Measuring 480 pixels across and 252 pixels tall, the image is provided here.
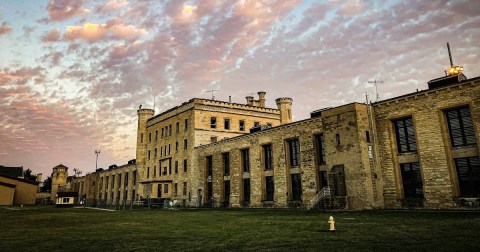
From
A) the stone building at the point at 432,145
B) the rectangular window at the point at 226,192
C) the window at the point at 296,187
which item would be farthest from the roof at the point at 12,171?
the stone building at the point at 432,145

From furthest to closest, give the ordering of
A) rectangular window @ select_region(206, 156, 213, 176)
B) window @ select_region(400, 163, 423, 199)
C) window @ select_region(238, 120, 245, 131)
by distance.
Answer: window @ select_region(238, 120, 245, 131), rectangular window @ select_region(206, 156, 213, 176), window @ select_region(400, 163, 423, 199)

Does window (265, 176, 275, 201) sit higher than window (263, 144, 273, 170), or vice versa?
window (263, 144, 273, 170)

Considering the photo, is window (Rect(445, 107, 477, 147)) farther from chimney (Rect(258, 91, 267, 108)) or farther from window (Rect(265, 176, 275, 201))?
chimney (Rect(258, 91, 267, 108))

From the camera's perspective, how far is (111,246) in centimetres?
889

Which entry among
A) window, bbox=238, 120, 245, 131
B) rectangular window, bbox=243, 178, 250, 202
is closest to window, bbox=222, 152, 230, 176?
rectangular window, bbox=243, 178, 250, 202

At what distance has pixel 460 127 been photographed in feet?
65.6

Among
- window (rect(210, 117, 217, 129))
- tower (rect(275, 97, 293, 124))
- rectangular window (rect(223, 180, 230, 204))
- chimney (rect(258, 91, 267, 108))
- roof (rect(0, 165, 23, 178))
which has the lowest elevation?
rectangular window (rect(223, 180, 230, 204))

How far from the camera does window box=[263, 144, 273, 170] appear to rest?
1240 inches

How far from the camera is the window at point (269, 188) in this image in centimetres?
3089

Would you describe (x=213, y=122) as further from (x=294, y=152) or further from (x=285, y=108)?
(x=294, y=152)

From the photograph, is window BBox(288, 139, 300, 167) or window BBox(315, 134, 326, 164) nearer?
window BBox(315, 134, 326, 164)

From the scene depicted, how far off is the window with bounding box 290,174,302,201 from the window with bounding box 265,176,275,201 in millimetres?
2554

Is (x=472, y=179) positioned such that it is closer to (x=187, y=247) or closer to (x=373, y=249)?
(x=373, y=249)

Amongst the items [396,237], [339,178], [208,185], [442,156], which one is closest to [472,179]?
[442,156]
